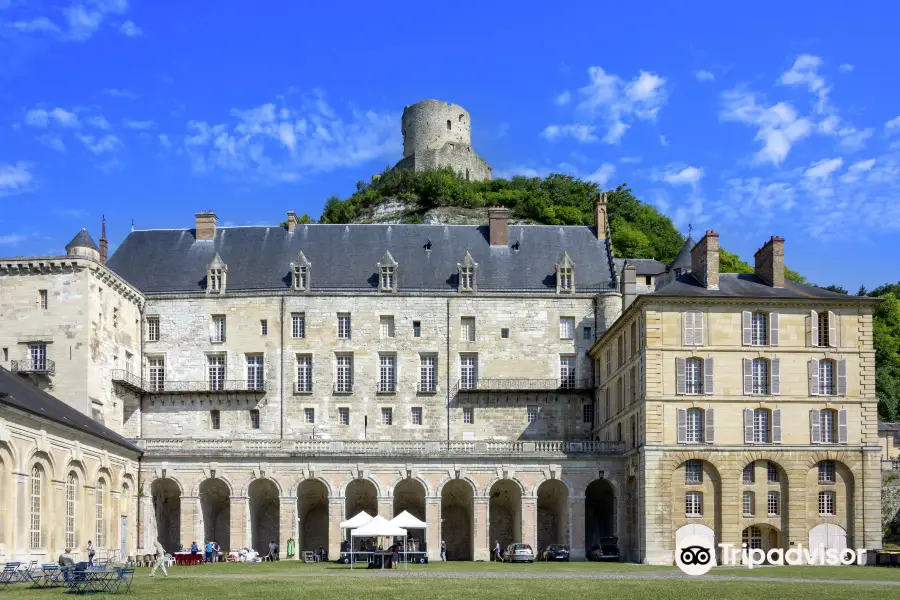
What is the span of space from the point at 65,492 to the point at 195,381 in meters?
16.4

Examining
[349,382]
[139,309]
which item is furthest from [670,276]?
[139,309]

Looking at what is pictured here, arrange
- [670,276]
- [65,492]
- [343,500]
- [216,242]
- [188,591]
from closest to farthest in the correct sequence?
1. [188,591]
2. [65,492]
3. [343,500]
4. [670,276]
5. [216,242]

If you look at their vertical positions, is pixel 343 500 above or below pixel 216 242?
below

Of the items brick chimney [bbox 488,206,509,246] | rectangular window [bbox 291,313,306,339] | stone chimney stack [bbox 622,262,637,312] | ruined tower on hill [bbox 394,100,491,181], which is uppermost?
ruined tower on hill [bbox 394,100,491,181]

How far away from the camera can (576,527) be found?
167 ft

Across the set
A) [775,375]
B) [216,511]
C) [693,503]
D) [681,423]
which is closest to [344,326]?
[216,511]

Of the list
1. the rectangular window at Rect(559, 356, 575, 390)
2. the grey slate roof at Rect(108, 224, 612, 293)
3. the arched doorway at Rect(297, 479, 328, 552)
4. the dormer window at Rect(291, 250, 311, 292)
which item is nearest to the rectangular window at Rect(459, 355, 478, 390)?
the grey slate roof at Rect(108, 224, 612, 293)

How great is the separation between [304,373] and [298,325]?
2.31 metres

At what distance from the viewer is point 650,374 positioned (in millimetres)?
47188

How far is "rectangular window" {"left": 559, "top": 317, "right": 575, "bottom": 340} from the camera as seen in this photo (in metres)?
58.1

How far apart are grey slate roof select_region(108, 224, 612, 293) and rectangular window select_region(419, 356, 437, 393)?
137 inches

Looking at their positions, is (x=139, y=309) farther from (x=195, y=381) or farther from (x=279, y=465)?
(x=279, y=465)

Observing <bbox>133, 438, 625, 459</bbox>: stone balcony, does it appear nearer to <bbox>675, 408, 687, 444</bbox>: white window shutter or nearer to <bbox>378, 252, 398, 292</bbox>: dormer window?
<bbox>675, 408, 687, 444</bbox>: white window shutter

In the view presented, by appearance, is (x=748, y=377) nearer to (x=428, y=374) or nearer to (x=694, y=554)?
(x=694, y=554)
